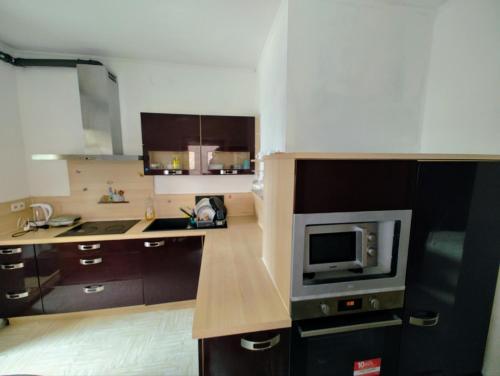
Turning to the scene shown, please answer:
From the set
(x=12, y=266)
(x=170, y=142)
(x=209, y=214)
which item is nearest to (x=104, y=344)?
(x=12, y=266)

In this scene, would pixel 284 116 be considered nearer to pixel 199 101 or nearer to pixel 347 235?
pixel 347 235

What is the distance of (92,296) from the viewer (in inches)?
78.6

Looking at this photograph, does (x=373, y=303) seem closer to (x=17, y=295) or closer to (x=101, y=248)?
(x=101, y=248)

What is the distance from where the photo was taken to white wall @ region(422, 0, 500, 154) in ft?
3.51

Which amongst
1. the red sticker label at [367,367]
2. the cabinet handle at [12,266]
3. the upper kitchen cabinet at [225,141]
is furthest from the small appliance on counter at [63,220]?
the red sticker label at [367,367]

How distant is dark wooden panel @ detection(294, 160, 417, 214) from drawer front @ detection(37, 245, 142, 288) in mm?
1923

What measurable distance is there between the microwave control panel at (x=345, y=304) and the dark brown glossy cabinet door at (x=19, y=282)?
96.3 inches

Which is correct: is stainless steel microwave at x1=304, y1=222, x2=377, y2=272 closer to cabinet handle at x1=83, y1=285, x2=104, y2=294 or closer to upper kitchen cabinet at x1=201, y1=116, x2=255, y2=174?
upper kitchen cabinet at x1=201, y1=116, x2=255, y2=174

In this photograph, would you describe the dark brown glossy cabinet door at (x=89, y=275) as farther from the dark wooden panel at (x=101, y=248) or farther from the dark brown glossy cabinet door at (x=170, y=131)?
the dark brown glossy cabinet door at (x=170, y=131)

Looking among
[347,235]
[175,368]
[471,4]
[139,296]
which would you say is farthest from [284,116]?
[139,296]

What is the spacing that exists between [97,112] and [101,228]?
124cm

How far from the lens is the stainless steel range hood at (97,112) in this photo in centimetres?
208

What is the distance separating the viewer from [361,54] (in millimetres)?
1367

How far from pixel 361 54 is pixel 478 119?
0.78 meters
